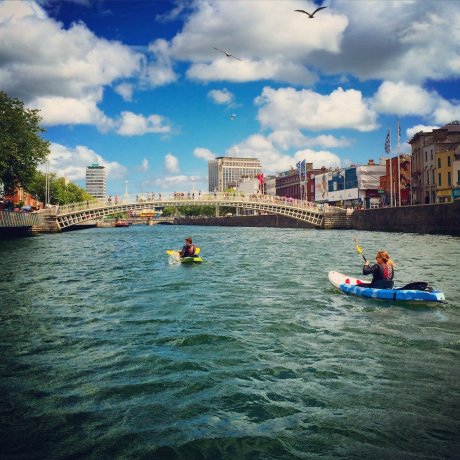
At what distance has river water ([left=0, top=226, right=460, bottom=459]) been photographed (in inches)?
233

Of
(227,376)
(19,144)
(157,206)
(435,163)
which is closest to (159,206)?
(157,206)

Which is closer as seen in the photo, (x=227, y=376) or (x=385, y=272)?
(x=227, y=376)

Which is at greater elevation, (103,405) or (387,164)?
(387,164)

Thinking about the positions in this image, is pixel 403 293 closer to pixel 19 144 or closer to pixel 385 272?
pixel 385 272

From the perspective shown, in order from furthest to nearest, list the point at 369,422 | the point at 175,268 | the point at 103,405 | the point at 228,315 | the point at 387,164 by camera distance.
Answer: the point at 387,164 < the point at 175,268 < the point at 228,315 < the point at 103,405 < the point at 369,422

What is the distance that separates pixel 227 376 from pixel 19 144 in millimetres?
46335

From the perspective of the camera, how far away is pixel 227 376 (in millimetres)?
8180

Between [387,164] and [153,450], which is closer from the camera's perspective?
[153,450]

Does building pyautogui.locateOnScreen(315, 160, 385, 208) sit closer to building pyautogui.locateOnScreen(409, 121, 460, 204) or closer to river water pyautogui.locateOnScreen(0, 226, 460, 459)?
building pyautogui.locateOnScreen(409, 121, 460, 204)

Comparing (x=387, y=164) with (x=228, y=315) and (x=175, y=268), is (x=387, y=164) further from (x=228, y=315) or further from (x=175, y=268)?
(x=228, y=315)

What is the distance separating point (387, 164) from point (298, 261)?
67753mm

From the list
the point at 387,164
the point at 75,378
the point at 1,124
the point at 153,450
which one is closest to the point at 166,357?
the point at 75,378

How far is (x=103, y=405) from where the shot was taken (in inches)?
274

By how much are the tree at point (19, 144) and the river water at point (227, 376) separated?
33326 millimetres
